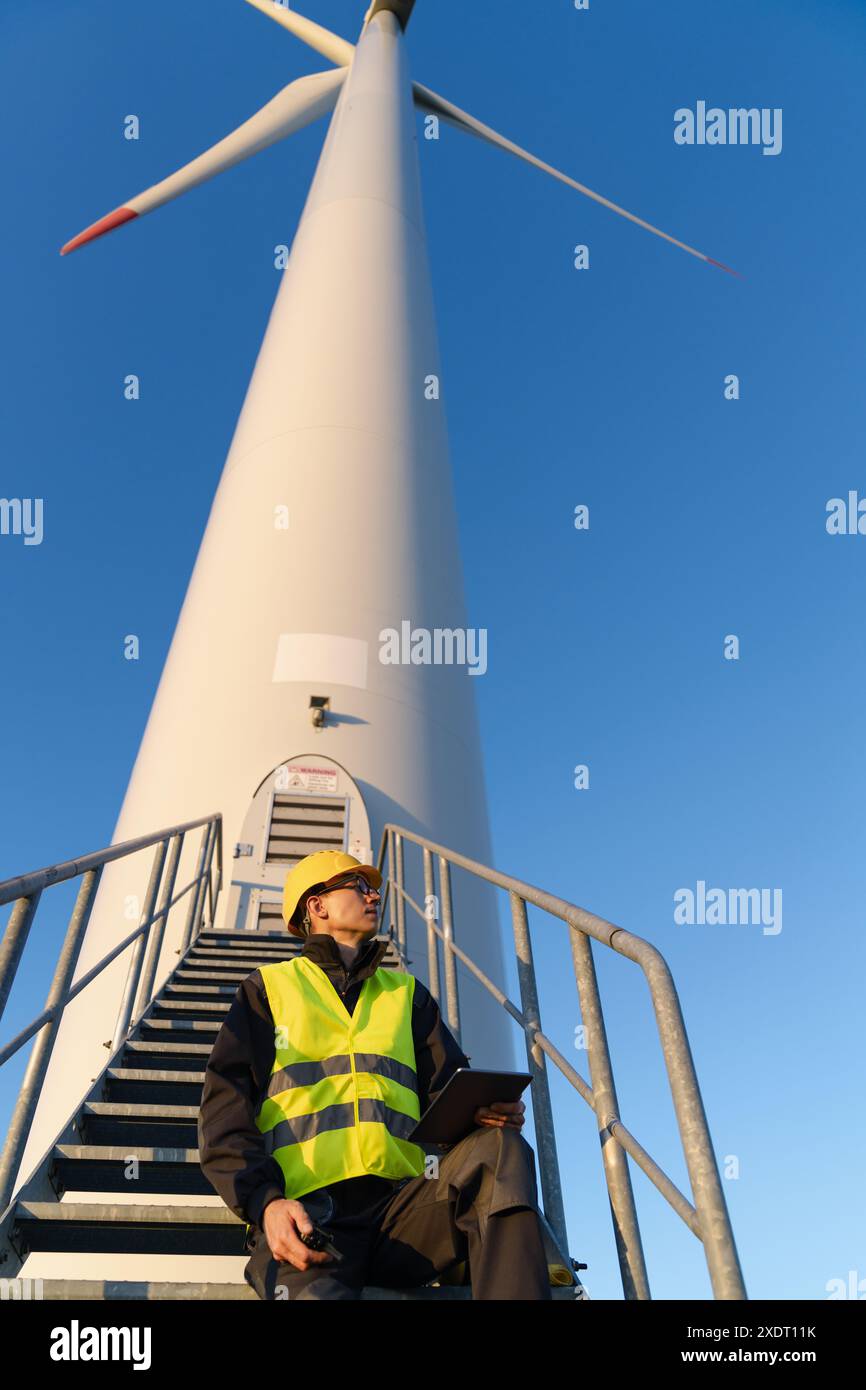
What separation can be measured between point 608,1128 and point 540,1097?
48 cm

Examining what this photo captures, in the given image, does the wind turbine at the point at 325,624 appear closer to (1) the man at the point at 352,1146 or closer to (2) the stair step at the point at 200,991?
(2) the stair step at the point at 200,991

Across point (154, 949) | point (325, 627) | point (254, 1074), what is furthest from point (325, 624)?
point (254, 1074)

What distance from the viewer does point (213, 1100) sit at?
193 centimetres

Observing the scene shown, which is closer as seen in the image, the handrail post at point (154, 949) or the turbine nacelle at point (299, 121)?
the handrail post at point (154, 949)

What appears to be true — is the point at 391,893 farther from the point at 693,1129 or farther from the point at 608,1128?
the point at 693,1129

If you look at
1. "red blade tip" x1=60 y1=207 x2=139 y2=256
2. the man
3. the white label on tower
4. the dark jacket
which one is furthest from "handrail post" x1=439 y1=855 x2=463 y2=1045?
"red blade tip" x1=60 y1=207 x2=139 y2=256

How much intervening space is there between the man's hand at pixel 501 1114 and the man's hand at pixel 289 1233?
373 mm

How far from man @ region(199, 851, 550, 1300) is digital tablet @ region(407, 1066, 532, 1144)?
0.03m

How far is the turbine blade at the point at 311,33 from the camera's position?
50.6 feet

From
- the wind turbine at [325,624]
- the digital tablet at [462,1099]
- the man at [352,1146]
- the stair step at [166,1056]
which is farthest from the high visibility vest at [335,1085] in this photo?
the wind turbine at [325,624]

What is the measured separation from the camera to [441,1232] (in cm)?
182
